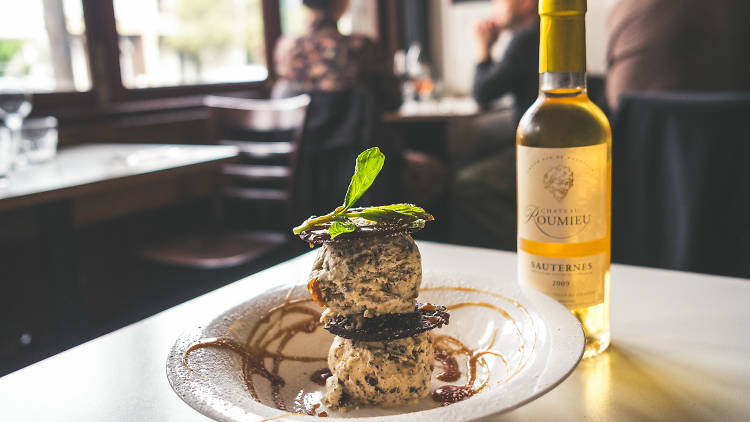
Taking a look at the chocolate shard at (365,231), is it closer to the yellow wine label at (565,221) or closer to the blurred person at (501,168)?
the yellow wine label at (565,221)

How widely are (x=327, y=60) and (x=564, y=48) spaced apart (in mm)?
2368

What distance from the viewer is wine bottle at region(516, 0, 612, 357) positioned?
2.00ft

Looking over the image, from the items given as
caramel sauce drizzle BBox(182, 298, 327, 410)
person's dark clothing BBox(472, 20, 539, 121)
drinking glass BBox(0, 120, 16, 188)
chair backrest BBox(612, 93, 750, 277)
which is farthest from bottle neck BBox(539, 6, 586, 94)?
person's dark clothing BBox(472, 20, 539, 121)

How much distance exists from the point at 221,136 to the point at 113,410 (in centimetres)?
207

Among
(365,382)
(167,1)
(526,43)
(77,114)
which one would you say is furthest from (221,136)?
(365,382)

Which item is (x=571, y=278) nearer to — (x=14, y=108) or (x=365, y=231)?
(x=365, y=231)

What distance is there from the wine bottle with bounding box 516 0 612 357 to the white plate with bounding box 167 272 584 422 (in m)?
0.05

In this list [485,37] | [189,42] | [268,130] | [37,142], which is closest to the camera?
[37,142]

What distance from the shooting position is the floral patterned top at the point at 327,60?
288 cm

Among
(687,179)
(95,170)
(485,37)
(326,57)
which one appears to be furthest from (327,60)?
(687,179)

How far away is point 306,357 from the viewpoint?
656mm

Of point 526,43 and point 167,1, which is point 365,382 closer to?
point 526,43

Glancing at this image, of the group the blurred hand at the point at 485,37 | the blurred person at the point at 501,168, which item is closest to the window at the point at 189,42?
the blurred hand at the point at 485,37

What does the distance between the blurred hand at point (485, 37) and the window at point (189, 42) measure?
51.7 inches
